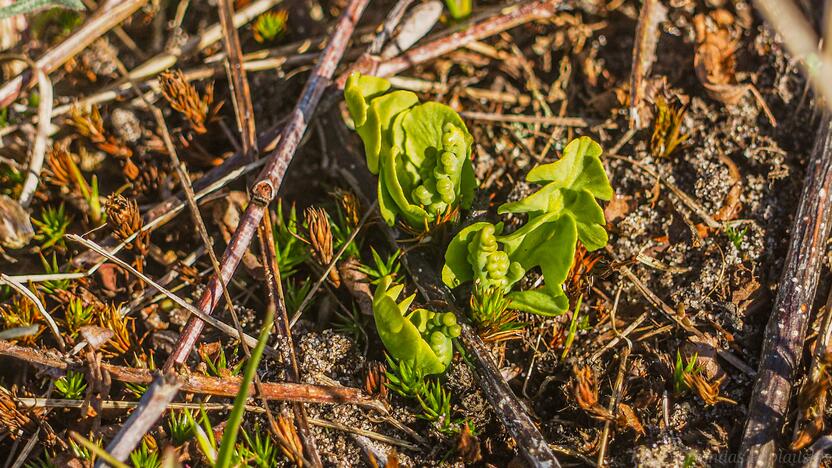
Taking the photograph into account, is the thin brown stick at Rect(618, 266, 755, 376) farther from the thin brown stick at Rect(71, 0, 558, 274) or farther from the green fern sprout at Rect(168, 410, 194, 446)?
the green fern sprout at Rect(168, 410, 194, 446)

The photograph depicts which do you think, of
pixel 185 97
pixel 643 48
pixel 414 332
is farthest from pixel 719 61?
pixel 185 97

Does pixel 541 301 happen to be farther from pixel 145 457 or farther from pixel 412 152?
pixel 145 457

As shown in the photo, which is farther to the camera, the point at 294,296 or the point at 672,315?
the point at 294,296

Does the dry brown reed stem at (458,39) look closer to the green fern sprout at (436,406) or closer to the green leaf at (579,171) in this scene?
the green leaf at (579,171)

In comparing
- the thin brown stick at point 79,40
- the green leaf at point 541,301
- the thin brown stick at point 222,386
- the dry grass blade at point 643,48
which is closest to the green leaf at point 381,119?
the green leaf at point 541,301

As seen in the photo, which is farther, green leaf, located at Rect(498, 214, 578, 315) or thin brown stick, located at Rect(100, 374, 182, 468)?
green leaf, located at Rect(498, 214, 578, 315)

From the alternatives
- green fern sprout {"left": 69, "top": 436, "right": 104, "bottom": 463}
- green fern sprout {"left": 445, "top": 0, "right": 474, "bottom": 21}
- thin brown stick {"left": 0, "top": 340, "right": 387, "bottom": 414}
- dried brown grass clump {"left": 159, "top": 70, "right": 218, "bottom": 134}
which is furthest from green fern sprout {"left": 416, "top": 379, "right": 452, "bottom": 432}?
green fern sprout {"left": 445, "top": 0, "right": 474, "bottom": 21}
